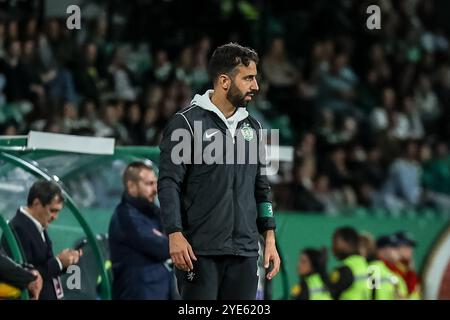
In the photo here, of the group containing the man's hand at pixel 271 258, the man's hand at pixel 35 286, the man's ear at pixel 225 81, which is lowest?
the man's hand at pixel 271 258

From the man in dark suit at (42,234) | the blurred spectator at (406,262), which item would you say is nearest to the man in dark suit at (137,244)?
the man in dark suit at (42,234)

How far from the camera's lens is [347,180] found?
1448cm

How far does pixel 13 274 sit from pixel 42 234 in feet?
1.82

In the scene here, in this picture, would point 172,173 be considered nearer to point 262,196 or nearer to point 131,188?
point 262,196

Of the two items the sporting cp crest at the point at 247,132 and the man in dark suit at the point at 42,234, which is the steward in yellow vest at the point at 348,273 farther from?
the sporting cp crest at the point at 247,132

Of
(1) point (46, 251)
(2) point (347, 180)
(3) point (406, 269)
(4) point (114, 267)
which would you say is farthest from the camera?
(2) point (347, 180)

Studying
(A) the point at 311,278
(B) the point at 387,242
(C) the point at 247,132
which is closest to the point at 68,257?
(C) the point at 247,132

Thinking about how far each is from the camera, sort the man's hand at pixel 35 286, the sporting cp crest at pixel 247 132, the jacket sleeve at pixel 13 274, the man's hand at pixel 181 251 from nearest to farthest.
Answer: the man's hand at pixel 181 251
the sporting cp crest at pixel 247 132
the jacket sleeve at pixel 13 274
the man's hand at pixel 35 286

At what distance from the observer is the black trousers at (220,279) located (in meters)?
5.96

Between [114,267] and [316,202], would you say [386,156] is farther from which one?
[114,267]

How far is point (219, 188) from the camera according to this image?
237 inches

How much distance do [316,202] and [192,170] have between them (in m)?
7.44

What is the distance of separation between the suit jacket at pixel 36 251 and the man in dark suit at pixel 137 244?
0.67m
